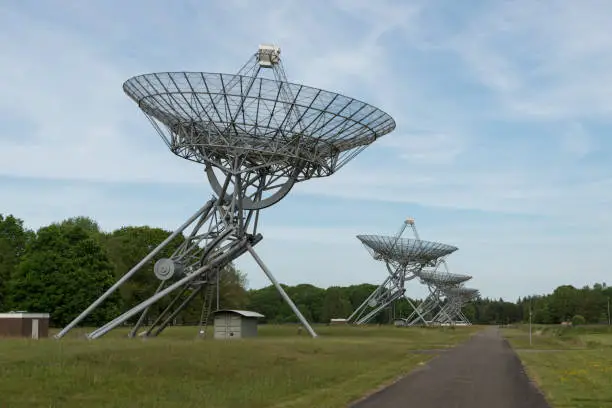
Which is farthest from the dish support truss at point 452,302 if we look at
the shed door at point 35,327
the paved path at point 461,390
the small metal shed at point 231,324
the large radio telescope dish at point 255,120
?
the paved path at point 461,390

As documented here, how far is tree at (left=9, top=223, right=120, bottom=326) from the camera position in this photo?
59.0 metres

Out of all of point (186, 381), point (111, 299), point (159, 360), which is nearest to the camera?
point (186, 381)

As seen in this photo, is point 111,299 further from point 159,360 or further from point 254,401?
point 254,401

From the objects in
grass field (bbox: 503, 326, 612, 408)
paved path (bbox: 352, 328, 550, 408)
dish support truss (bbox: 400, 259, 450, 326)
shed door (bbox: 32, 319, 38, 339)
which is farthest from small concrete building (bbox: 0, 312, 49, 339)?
dish support truss (bbox: 400, 259, 450, 326)

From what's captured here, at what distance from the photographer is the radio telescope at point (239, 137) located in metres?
38.0

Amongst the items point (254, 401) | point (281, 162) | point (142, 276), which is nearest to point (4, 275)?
point (142, 276)

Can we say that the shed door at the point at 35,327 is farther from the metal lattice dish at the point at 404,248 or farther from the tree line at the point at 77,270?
the metal lattice dish at the point at 404,248

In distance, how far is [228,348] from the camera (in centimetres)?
3038

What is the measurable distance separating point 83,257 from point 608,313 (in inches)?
6103

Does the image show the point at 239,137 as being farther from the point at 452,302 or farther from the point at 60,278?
the point at 452,302

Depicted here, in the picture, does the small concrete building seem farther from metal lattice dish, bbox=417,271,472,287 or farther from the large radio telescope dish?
metal lattice dish, bbox=417,271,472,287

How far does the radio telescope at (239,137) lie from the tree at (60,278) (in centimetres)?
1983

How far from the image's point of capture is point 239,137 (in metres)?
40.8

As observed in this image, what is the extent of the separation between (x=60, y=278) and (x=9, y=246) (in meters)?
15.3
